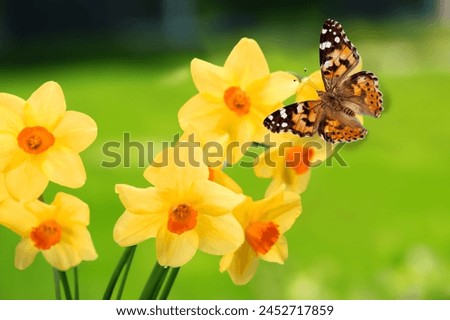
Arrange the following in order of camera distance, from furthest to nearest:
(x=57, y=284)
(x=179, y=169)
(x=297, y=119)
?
(x=57, y=284)
(x=297, y=119)
(x=179, y=169)

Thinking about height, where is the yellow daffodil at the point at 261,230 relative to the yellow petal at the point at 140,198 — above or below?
below

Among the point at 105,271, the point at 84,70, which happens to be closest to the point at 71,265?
the point at 105,271

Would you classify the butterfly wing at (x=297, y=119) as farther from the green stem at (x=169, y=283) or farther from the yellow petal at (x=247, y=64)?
the green stem at (x=169, y=283)

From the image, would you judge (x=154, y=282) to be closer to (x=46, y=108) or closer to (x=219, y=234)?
(x=219, y=234)

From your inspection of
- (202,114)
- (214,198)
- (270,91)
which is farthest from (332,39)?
(214,198)

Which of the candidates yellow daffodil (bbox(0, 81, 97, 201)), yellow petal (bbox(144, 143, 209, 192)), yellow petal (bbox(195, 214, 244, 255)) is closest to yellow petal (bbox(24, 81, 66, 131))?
yellow daffodil (bbox(0, 81, 97, 201))

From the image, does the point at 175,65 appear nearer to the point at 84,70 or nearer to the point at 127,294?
the point at 84,70

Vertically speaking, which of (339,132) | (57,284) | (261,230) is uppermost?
(339,132)

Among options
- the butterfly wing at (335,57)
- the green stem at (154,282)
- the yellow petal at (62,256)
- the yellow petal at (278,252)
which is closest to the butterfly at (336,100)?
the butterfly wing at (335,57)
